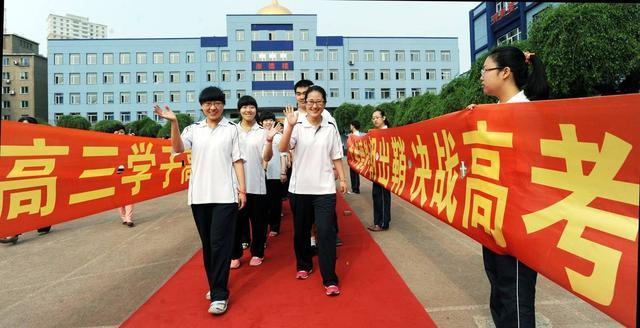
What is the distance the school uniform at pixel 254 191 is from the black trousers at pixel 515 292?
247 centimetres

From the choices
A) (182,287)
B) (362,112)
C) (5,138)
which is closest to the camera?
(5,138)

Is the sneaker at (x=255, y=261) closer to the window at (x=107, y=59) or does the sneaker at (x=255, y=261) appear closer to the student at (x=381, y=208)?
the student at (x=381, y=208)

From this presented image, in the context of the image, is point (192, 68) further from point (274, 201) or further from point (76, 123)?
point (274, 201)

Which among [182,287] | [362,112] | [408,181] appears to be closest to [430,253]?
[408,181]

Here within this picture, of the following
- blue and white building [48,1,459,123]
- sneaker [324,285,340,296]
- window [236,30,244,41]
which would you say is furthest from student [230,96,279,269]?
window [236,30,244,41]

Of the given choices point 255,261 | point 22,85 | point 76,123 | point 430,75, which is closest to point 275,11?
point 430,75

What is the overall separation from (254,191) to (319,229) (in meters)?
1.12

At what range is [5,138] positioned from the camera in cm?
224

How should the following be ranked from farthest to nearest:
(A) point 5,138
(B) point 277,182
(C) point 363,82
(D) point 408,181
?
(C) point 363,82
(B) point 277,182
(D) point 408,181
(A) point 5,138

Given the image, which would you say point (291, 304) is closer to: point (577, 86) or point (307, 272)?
point (307, 272)

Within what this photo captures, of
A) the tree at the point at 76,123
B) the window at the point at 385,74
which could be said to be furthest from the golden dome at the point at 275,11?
the tree at the point at 76,123

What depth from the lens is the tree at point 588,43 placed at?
8.78 metres

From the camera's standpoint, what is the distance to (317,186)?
3092 mm

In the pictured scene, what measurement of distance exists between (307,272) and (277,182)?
1727mm
